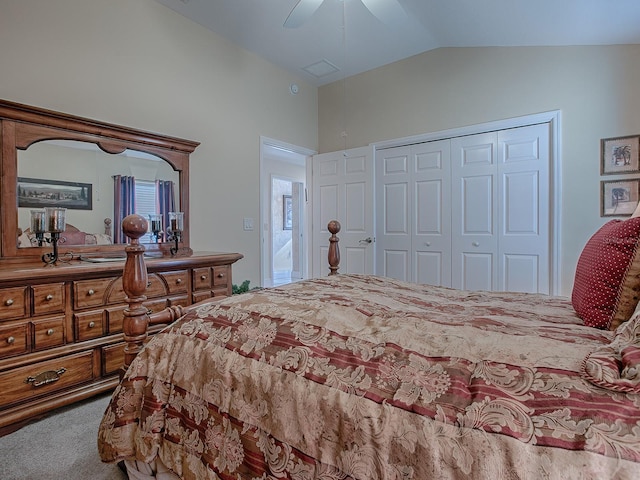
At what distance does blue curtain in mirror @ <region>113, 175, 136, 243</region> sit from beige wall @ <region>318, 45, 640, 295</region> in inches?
108

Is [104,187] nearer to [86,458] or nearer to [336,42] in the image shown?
[86,458]

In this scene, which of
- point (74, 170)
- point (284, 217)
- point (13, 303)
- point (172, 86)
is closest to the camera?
point (13, 303)

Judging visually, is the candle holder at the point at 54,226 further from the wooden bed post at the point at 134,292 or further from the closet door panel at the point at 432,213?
the closet door panel at the point at 432,213

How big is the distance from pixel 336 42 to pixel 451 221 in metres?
2.27

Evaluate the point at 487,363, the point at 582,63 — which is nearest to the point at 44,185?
the point at 487,363

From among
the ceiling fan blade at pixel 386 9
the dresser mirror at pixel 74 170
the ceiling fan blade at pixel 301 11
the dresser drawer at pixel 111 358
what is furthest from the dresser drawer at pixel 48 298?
the ceiling fan blade at pixel 386 9

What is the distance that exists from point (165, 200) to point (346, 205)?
7.12 ft

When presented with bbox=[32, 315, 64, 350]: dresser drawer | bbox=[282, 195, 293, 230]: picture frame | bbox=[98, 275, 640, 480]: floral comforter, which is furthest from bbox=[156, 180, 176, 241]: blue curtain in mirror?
bbox=[282, 195, 293, 230]: picture frame

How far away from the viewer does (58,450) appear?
159 centimetres

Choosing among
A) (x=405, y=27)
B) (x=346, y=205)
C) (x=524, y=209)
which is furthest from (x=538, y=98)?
(x=346, y=205)

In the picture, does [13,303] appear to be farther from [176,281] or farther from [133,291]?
[133,291]

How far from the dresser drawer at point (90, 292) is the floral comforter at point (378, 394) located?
109 cm

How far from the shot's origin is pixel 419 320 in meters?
0.97

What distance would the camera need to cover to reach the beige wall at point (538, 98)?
2.75 m
